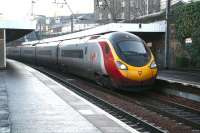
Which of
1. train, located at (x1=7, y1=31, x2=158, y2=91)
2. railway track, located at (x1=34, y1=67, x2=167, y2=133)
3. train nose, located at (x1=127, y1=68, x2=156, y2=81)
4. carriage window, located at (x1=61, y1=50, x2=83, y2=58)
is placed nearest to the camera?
railway track, located at (x1=34, y1=67, x2=167, y2=133)

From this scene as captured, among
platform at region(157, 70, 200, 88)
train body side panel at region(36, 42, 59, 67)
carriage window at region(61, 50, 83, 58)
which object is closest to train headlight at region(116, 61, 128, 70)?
platform at region(157, 70, 200, 88)

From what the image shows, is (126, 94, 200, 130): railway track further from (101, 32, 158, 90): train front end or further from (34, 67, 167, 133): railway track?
(34, 67, 167, 133): railway track

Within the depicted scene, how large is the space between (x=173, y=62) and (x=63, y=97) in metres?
26.2

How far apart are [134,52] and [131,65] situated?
0.88 m

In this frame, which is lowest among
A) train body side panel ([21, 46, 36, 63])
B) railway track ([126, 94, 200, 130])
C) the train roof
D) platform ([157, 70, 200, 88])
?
railway track ([126, 94, 200, 130])

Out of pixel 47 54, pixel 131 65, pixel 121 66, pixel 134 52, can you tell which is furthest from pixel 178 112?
pixel 47 54

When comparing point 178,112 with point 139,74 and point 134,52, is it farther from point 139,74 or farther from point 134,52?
point 134,52

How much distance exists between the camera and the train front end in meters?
19.1

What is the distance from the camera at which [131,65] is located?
1920 centimetres

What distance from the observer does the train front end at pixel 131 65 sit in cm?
1908

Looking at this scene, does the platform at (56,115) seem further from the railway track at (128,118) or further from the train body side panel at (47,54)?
the train body side panel at (47,54)

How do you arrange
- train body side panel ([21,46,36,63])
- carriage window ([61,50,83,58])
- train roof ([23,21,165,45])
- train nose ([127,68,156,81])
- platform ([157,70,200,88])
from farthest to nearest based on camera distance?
train body side panel ([21,46,36,63]) < train roof ([23,21,165,45]) < carriage window ([61,50,83,58]) < platform ([157,70,200,88]) < train nose ([127,68,156,81])

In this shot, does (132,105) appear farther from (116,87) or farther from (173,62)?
(173,62)

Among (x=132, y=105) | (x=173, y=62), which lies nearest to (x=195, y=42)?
(x=173, y=62)
